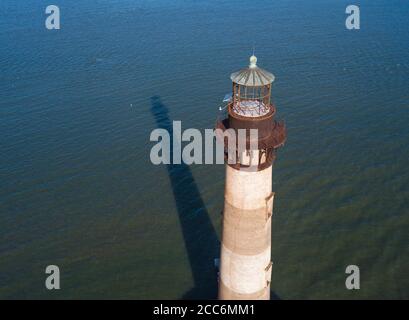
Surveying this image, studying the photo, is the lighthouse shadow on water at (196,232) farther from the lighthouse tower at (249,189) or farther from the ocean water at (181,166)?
the lighthouse tower at (249,189)

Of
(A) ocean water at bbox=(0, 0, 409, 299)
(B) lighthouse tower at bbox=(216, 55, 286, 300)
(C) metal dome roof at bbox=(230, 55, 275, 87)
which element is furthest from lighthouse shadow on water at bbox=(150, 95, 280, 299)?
(C) metal dome roof at bbox=(230, 55, 275, 87)

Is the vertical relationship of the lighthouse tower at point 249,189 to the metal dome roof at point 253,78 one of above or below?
below

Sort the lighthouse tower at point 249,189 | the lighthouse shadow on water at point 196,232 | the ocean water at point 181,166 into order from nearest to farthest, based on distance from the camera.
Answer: the lighthouse tower at point 249,189, the lighthouse shadow on water at point 196,232, the ocean water at point 181,166

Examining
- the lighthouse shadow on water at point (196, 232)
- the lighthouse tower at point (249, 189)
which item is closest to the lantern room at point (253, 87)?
the lighthouse tower at point (249, 189)

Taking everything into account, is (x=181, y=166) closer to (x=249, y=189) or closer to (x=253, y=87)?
(x=249, y=189)

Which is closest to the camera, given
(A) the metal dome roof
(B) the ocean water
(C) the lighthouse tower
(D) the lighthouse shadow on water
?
(A) the metal dome roof

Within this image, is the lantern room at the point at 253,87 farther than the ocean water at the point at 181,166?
No

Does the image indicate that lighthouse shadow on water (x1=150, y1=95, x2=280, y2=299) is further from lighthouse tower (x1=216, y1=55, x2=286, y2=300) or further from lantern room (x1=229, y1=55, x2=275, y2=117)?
lantern room (x1=229, y1=55, x2=275, y2=117)
